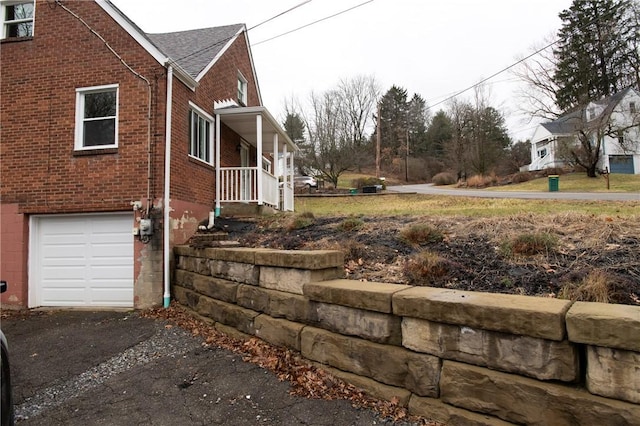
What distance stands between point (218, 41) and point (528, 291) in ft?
37.9

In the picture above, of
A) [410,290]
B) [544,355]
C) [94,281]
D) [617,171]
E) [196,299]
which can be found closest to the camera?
[544,355]

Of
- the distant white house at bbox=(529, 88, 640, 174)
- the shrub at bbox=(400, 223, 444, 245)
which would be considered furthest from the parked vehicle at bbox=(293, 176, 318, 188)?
the shrub at bbox=(400, 223, 444, 245)

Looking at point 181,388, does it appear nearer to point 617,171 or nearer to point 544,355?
point 544,355

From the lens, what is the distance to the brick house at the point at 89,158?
24.0 ft

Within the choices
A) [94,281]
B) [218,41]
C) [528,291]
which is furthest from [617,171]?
[94,281]

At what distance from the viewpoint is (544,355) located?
2471 mm

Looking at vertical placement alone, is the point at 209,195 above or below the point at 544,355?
above

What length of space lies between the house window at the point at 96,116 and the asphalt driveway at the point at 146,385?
392 cm

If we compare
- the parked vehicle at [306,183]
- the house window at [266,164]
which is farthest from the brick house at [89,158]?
the parked vehicle at [306,183]

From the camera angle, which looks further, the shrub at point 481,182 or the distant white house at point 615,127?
the shrub at point 481,182

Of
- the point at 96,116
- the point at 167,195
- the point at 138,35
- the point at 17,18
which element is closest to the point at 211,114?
the point at 138,35

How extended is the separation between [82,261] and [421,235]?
6.81 metres

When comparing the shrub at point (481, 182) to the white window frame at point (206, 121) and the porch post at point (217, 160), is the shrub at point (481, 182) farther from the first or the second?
the white window frame at point (206, 121)

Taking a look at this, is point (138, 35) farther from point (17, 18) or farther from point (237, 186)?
point (237, 186)
